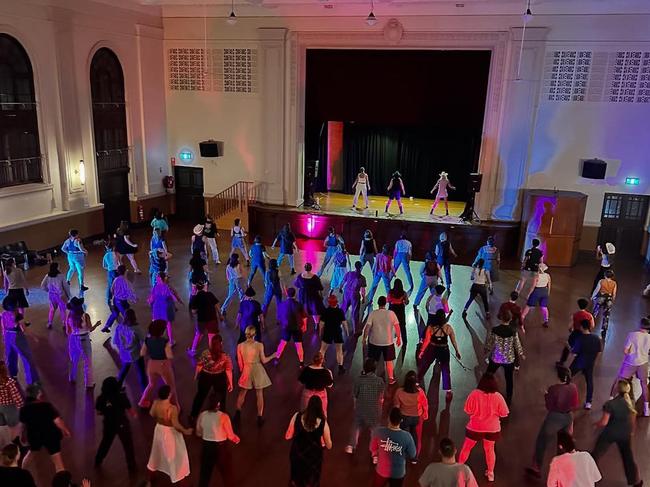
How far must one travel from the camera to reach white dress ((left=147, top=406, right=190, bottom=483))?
5160mm

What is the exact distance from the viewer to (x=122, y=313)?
28.2ft

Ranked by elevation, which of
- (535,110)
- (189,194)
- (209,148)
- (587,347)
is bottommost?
(587,347)

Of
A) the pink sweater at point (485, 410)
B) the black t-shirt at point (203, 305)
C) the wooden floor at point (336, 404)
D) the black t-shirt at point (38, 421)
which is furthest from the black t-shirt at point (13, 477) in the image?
the pink sweater at point (485, 410)

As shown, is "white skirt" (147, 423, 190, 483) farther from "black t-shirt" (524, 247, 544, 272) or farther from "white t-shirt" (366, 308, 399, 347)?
"black t-shirt" (524, 247, 544, 272)

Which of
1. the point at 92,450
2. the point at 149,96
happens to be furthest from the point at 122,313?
the point at 149,96

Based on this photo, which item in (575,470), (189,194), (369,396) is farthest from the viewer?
(189,194)

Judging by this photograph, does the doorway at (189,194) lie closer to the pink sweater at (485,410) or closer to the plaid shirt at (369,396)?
the plaid shirt at (369,396)

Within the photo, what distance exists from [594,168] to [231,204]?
1062cm

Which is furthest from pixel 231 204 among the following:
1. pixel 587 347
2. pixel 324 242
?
pixel 587 347

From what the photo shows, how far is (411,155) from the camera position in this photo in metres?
19.9

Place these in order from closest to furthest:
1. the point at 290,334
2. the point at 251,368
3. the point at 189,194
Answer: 1. the point at 251,368
2. the point at 290,334
3. the point at 189,194

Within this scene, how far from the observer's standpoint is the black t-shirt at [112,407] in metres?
5.48

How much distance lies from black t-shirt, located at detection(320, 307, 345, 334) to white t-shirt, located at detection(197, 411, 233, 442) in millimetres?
2550

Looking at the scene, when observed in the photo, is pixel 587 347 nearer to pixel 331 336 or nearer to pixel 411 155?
pixel 331 336
